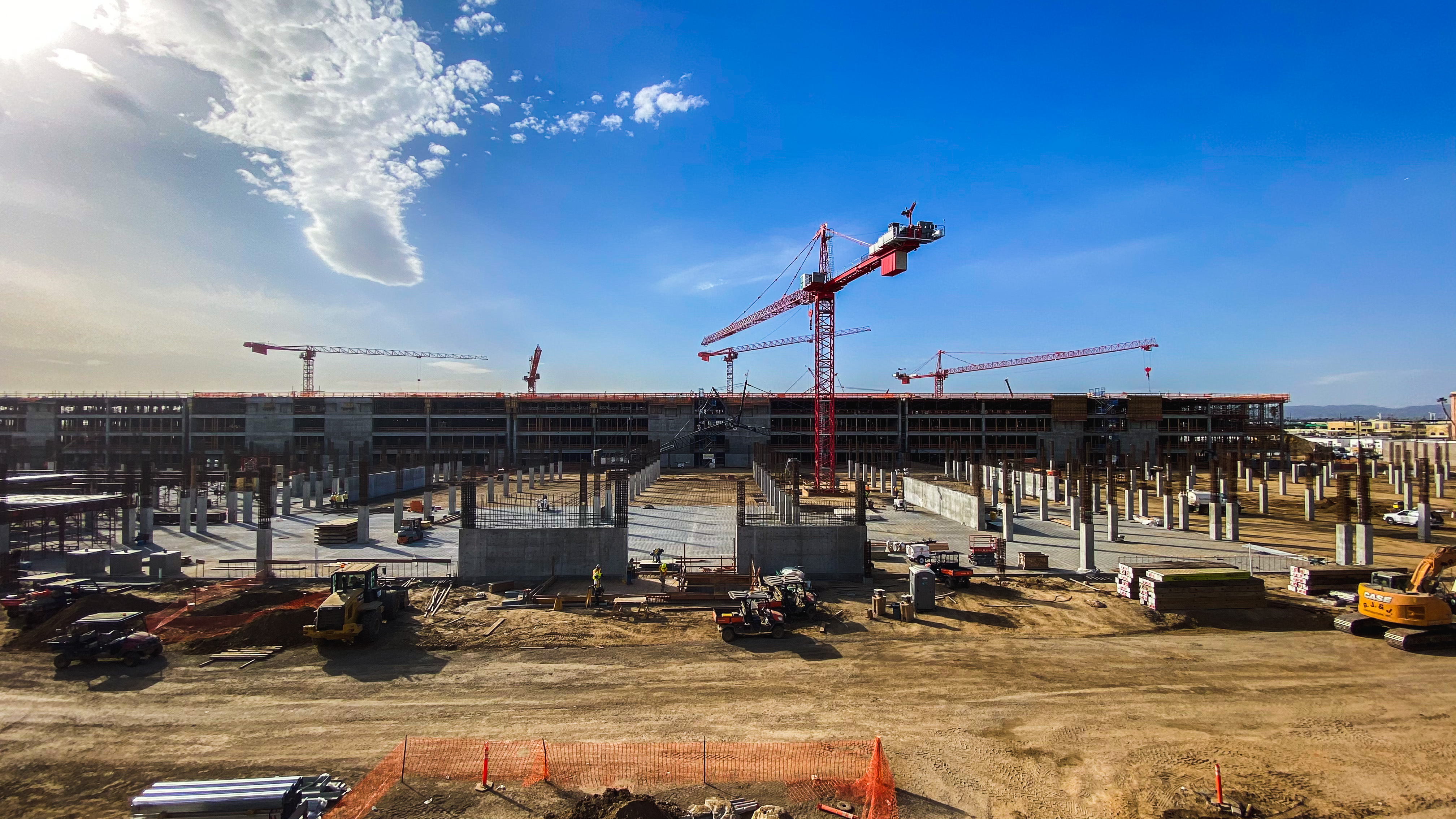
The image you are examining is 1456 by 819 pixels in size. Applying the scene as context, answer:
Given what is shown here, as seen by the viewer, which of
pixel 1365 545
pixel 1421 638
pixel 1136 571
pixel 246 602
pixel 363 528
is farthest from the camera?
pixel 363 528

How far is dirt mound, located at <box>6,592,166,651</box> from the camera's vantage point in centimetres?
1585

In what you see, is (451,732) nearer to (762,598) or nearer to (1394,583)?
(762,598)

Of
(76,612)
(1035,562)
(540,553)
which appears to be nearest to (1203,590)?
(1035,562)

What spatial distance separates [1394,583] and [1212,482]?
1433 cm

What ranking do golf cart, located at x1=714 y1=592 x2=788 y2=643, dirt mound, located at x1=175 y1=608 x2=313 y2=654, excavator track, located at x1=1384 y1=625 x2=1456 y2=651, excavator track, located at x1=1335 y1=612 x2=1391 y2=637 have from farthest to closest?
golf cart, located at x1=714 y1=592 x2=788 y2=643
excavator track, located at x1=1335 y1=612 x2=1391 y2=637
dirt mound, located at x1=175 y1=608 x2=313 y2=654
excavator track, located at x1=1384 y1=625 x2=1456 y2=651

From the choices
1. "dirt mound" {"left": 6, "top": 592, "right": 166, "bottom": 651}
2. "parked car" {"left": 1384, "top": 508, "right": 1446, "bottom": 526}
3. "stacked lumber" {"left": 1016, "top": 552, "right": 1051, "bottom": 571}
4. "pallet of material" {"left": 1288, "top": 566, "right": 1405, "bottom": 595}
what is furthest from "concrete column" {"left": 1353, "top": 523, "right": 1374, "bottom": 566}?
"dirt mound" {"left": 6, "top": 592, "right": 166, "bottom": 651}

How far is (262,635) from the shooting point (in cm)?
1620

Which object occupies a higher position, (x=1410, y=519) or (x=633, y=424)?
(x=633, y=424)

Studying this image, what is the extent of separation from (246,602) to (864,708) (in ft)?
63.7

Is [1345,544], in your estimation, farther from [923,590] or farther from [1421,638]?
[923,590]

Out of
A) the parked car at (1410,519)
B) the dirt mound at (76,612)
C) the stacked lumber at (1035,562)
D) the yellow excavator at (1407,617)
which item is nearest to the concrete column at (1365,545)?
the yellow excavator at (1407,617)

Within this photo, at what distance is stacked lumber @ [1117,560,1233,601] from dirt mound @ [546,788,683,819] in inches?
693

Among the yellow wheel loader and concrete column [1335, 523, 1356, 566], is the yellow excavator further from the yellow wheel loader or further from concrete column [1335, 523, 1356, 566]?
the yellow wheel loader

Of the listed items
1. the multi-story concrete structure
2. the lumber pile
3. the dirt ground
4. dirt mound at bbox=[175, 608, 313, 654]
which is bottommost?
the dirt ground
